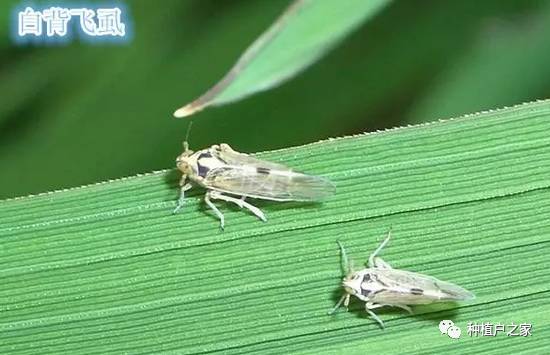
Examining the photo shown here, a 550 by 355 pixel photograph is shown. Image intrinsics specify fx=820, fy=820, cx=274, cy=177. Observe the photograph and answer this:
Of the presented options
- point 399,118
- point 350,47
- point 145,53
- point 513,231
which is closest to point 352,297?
point 513,231

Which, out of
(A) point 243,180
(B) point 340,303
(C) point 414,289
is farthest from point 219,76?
(C) point 414,289

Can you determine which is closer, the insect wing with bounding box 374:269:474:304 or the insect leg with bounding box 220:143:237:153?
the insect wing with bounding box 374:269:474:304

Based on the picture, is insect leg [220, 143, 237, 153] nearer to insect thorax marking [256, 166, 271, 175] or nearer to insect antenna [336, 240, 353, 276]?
insect thorax marking [256, 166, 271, 175]

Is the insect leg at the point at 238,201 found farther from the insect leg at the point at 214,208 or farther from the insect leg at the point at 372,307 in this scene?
the insect leg at the point at 372,307

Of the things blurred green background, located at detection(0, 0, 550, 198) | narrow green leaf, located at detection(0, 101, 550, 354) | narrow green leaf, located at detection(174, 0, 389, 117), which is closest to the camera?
narrow green leaf, located at detection(174, 0, 389, 117)

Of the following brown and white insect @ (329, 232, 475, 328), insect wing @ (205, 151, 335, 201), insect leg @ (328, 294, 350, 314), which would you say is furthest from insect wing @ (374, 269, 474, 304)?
insect wing @ (205, 151, 335, 201)

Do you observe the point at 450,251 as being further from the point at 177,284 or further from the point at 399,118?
the point at 177,284

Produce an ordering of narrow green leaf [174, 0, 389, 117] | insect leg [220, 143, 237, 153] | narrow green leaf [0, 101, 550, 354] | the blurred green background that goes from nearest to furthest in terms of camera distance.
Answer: narrow green leaf [174, 0, 389, 117]
narrow green leaf [0, 101, 550, 354]
insect leg [220, 143, 237, 153]
the blurred green background
